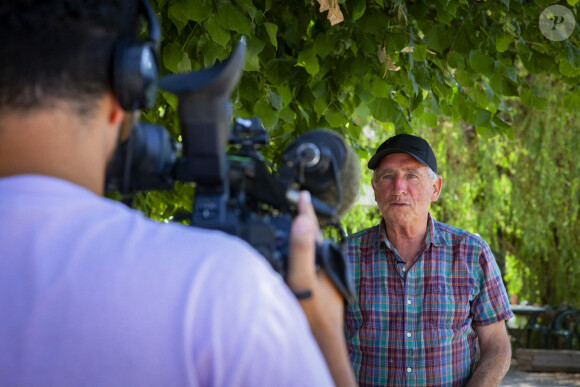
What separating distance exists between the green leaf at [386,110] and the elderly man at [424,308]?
0.54 meters

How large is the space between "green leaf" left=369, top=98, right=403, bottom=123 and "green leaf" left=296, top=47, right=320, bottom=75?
1.40 ft

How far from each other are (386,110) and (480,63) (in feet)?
1.62

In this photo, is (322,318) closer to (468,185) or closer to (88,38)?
(88,38)

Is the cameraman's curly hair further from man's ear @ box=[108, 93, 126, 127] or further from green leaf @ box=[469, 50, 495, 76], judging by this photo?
green leaf @ box=[469, 50, 495, 76]

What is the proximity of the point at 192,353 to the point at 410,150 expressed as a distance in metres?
2.53

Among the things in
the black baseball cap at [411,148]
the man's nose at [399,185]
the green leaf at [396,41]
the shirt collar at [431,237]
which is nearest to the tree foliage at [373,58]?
the green leaf at [396,41]

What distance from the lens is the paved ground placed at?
977 cm

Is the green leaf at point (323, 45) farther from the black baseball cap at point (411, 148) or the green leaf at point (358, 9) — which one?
the black baseball cap at point (411, 148)

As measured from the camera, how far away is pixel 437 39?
359 centimetres

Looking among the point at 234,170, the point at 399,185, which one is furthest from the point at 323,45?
the point at 234,170

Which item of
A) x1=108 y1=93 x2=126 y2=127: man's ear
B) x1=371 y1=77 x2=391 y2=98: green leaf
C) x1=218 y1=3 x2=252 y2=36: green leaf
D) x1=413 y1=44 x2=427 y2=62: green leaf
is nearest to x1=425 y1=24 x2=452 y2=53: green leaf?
x1=413 y1=44 x2=427 y2=62: green leaf

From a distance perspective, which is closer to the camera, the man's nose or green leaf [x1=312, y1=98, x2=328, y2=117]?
the man's nose

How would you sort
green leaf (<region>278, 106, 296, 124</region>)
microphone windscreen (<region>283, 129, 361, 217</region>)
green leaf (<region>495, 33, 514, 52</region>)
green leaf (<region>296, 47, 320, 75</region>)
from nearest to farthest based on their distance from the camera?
1. microphone windscreen (<region>283, 129, 361, 217</region>)
2. green leaf (<region>296, 47, 320, 75</region>)
3. green leaf (<region>278, 106, 296, 124</region>)
4. green leaf (<region>495, 33, 514, 52</region>)

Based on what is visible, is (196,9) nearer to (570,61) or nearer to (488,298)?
(488,298)
